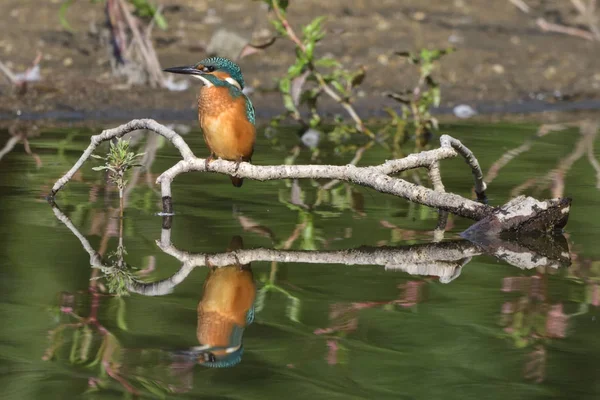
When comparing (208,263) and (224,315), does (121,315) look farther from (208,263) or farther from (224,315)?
(208,263)

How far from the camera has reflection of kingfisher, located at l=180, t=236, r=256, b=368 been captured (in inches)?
184

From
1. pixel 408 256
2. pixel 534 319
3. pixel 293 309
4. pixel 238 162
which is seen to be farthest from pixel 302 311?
pixel 238 162

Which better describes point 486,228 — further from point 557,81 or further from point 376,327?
point 557,81

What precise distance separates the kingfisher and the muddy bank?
236 inches

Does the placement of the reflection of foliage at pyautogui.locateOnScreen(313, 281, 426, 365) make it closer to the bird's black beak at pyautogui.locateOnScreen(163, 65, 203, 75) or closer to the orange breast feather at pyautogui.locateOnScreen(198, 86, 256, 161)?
the orange breast feather at pyautogui.locateOnScreen(198, 86, 256, 161)

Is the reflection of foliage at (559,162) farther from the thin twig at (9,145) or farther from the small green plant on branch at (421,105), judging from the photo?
the thin twig at (9,145)

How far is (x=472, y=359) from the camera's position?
4.74 meters

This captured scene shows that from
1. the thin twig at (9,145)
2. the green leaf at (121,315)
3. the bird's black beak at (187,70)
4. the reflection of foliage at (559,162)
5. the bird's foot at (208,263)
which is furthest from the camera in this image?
the thin twig at (9,145)

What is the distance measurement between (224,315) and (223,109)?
7.35ft

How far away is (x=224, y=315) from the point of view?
210 inches

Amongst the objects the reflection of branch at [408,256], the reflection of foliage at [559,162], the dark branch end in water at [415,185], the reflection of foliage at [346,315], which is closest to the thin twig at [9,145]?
the dark branch end in water at [415,185]

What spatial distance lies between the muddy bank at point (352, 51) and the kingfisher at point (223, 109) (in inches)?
236

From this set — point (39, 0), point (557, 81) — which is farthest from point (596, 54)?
point (39, 0)

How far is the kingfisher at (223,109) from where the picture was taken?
729 centimetres
